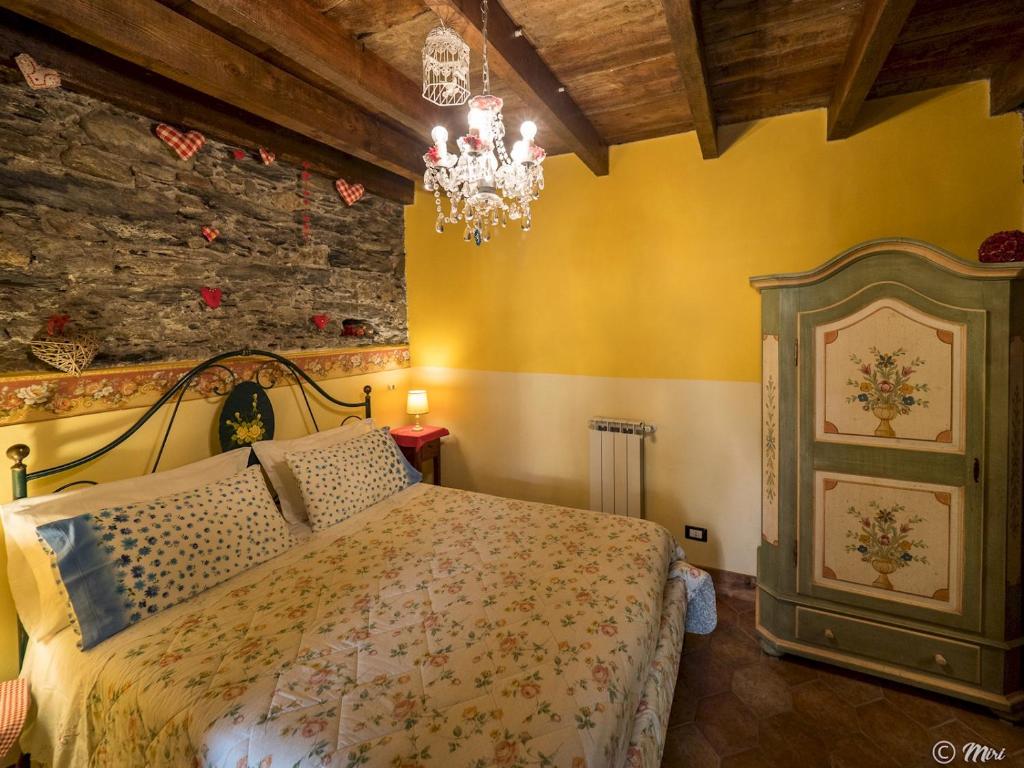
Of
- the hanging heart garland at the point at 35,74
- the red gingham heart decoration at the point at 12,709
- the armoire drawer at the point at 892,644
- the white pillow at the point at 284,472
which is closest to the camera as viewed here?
the red gingham heart decoration at the point at 12,709

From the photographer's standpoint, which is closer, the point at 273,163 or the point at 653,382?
the point at 273,163

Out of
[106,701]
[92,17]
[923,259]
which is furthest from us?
[923,259]

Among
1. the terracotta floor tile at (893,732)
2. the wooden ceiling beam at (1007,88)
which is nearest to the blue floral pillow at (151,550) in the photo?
the terracotta floor tile at (893,732)

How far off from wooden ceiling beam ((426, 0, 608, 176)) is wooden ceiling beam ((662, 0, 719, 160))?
569 millimetres

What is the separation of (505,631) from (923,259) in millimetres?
2033

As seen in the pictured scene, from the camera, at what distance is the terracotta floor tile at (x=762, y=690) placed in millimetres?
1944

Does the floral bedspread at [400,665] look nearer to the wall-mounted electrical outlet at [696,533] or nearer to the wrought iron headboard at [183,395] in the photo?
the wrought iron headboard at [183,395]

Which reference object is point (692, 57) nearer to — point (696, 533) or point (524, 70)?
point (524, 70)

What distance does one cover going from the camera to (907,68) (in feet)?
6.81

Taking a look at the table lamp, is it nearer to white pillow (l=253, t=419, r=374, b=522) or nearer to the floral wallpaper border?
the floral wallpaper border

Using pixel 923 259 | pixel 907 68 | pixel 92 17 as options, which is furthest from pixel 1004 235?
pixel 92 17

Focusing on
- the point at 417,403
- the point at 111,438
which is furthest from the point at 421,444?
the point at 111,438

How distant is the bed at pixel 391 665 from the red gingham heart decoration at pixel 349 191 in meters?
2.13

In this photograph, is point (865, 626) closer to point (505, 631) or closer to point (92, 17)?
point (505, 631)
